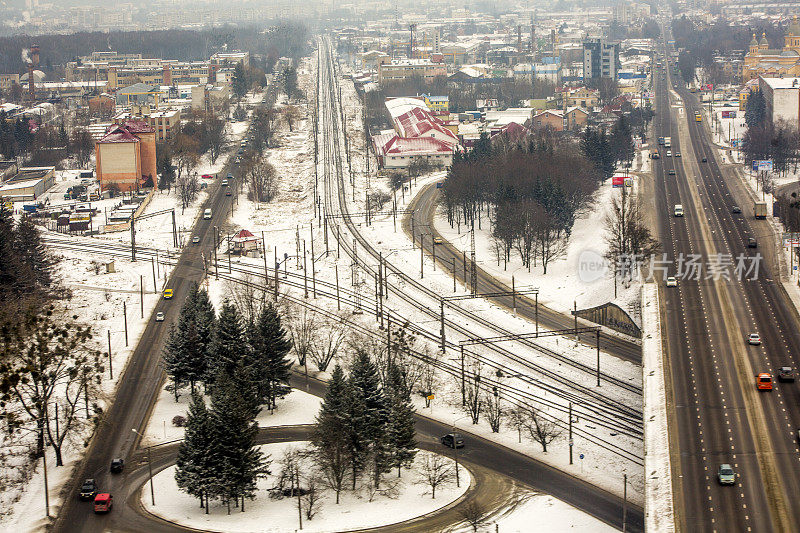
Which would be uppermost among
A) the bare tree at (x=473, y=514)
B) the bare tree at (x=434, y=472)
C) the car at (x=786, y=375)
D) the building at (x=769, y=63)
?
the building at (x=769, y=63)

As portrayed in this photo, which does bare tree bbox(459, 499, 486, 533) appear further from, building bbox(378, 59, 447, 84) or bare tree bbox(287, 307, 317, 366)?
building bbox(378, 59, 447, 84)

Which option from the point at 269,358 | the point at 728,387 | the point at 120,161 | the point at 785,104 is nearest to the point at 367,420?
the point at 269,358

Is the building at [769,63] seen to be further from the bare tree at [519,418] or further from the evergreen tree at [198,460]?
the evergreen tree at [198,460]

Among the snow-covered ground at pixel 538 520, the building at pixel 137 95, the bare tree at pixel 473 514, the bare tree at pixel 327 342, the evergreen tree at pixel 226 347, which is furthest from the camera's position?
the building at pixel 137 95

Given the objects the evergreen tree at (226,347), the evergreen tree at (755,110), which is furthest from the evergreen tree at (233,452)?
the evergreen tree at (755,110)

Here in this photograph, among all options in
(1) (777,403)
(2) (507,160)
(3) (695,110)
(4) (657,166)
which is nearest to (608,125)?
(3) (695,110)

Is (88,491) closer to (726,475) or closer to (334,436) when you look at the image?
(334,436)

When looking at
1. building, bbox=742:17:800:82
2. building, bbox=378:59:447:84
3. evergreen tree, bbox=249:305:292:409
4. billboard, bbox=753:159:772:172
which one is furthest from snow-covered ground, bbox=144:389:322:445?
building, bbox=378:59:447:84
